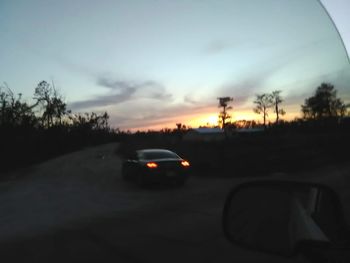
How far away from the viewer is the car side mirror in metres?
1.47

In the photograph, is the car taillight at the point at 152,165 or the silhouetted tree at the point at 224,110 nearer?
the silhouetted tree at the point at 224,110

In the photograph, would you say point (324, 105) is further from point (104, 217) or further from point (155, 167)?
point (104, 217)

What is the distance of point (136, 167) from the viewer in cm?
180

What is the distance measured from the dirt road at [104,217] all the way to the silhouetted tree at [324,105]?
0.36 metres

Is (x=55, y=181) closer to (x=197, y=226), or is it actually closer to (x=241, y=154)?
(x=197, y=226)

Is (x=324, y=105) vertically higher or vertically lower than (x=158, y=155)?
higher

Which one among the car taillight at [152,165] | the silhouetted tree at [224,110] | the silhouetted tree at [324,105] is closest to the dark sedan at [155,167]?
the car taillight at [152,165]

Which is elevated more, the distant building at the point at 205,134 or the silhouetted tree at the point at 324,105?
the silhouetted tree at the point at 324,105

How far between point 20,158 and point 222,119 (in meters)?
0.76

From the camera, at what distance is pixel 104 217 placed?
1650 millimetres

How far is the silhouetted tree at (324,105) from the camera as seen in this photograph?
5.53ft

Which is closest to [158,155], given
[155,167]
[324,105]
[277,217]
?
[155,167]

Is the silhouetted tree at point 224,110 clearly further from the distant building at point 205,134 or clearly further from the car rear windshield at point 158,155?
the car rear windshield at point 158,155

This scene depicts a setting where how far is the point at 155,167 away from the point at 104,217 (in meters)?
0.28
